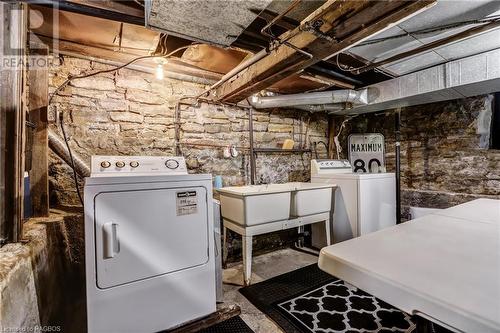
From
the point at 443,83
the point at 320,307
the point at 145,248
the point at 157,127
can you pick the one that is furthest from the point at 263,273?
the point at 443,83

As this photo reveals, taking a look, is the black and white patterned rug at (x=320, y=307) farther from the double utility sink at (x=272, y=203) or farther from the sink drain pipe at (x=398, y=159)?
the sink drain pipe at (x=398, y=159)

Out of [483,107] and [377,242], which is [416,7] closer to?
[377,242]

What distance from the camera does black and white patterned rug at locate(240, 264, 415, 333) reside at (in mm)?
1739

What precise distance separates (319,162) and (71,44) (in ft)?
9.90

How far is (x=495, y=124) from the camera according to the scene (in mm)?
2824

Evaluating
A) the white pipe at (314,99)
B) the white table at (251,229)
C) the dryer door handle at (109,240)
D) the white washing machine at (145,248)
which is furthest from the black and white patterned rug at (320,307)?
the white pipe at (314,99)

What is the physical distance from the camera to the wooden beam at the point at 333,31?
1277 millimetres

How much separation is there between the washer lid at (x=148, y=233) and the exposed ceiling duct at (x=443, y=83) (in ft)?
8.25

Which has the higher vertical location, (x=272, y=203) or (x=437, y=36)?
(x=437, y=36)

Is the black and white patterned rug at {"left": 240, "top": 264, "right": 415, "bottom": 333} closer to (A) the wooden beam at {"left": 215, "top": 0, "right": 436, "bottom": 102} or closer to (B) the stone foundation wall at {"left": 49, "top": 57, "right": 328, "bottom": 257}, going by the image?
(B) the stone foundation wall at {"left": 49, "top": 57, "right": 328, "bottom": 257}

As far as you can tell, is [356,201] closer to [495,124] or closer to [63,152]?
[495,124]

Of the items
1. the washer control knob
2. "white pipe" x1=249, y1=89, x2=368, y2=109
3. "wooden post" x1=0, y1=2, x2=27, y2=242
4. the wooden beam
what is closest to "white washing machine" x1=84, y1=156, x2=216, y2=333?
the washer control knob

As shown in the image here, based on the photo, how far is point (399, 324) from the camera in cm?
175

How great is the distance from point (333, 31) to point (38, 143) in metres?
2.35
